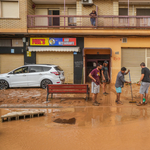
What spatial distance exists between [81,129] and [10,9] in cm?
1325

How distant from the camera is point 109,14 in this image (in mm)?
15578

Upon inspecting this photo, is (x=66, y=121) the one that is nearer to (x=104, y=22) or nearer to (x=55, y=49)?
(x=55, y=49)

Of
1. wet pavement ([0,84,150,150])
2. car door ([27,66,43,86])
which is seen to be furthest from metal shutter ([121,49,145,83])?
wet pavement ([0,84,150,150])

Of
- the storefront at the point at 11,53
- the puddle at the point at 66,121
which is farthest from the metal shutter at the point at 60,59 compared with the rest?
the puddle at the point at 66,121

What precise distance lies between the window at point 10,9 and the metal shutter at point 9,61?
3217mm

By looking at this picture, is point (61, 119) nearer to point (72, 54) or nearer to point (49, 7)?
point (72, 54)

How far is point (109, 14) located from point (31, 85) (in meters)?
8.93

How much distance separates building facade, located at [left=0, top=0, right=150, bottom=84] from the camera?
48.0ft

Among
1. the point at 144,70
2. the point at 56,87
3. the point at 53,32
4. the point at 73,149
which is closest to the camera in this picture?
the point at 73,149

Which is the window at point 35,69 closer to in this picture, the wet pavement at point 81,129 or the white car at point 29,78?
the white car at point 29,78

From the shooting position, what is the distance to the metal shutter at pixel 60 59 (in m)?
15.3

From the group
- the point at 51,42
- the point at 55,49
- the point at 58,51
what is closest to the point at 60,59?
the point at 58,51

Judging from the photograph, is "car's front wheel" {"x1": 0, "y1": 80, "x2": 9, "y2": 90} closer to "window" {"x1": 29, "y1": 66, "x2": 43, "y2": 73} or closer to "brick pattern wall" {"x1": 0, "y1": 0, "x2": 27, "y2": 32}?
"window" {"x1": 29, "y1": 66, "x2": 43, "y2": 73}

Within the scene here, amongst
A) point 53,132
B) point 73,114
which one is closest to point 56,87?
point 73,114
